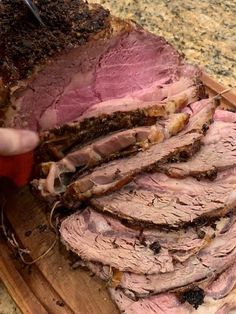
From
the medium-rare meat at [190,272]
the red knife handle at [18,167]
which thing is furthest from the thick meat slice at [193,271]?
the red knife handle at [18,167]

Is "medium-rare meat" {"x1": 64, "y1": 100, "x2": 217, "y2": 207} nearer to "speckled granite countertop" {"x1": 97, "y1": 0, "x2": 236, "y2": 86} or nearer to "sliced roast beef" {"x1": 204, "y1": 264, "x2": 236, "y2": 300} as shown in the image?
"sliced roast beef" {"x1": 204, "y1": 264, "x2": 236, "y2": 300}

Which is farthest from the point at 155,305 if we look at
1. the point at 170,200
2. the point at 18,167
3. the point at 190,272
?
the point at 18,167

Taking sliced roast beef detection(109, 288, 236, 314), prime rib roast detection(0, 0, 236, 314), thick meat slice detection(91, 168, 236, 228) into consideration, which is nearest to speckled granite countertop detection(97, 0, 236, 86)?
prime rib roast detection(0, 0, 236, 314)

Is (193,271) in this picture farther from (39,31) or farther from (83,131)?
(39,31)

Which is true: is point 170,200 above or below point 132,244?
above

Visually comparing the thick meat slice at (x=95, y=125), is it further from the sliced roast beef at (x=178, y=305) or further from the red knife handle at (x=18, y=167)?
the sliced roast beef at (x=178, y=305)
